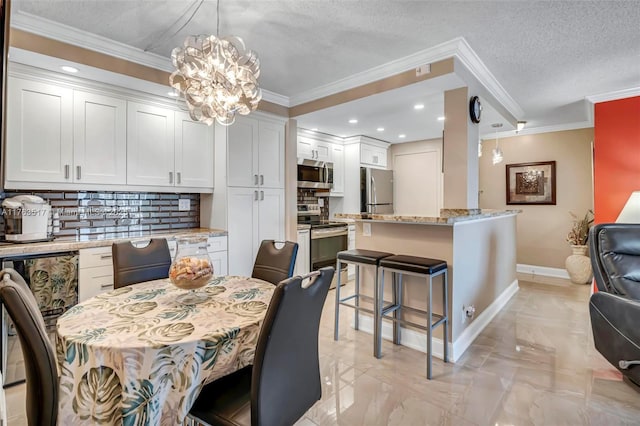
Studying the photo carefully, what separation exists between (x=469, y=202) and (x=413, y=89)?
119cm

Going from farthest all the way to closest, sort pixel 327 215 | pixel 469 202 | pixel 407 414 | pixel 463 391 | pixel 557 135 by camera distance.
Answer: pixel 327 215
pixel 557 135
pixel 469 202
pixel 463 391
pixel 407 414

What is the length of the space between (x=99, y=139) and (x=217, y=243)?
1.45m

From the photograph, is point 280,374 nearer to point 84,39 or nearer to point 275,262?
point 275,262

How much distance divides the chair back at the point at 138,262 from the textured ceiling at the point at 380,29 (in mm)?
1616

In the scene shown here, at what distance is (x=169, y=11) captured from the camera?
2.15m

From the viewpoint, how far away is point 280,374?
1.19 meters

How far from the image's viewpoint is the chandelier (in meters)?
1.81

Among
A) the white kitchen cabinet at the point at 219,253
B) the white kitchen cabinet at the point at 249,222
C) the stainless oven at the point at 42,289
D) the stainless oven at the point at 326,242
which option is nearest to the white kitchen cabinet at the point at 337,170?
the stainless oven at the point at 326,242

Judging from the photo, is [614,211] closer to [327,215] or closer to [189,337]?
[327,215]

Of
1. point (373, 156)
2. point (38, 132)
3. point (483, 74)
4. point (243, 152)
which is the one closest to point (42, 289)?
point (38, 132)

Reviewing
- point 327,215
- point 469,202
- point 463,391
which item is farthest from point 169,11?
point 327,215

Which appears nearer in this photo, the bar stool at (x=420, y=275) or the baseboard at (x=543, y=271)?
the bar stool at (x=420, y=275)

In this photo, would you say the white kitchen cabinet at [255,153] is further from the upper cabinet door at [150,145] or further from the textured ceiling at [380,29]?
the textured ceiling at [380,29]

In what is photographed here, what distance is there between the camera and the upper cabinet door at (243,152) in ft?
11.5
